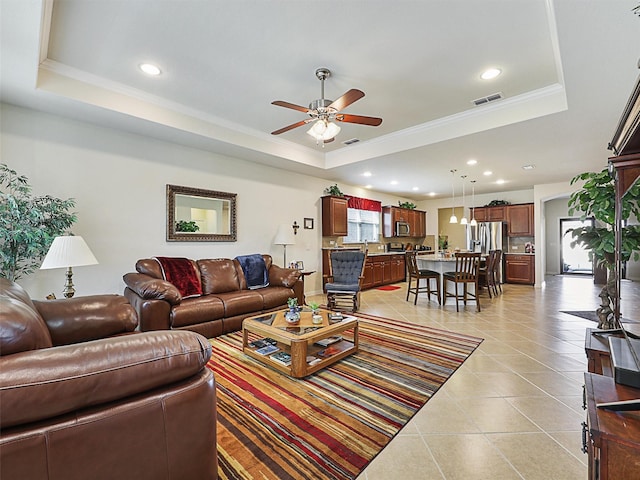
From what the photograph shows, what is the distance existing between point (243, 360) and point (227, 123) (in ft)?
10.8

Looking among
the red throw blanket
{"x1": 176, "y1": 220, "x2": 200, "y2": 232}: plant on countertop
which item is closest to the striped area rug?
the red throw blanket

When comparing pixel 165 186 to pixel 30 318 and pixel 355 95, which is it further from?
pixel 30 318

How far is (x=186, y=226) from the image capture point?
4496mm

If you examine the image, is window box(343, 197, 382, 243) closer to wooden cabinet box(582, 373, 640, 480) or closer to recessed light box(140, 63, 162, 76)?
recessed light box(140, 63, 162, 76)

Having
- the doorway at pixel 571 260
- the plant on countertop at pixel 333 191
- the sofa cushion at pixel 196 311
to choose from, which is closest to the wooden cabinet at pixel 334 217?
the plant on countertop at pixel 333 191

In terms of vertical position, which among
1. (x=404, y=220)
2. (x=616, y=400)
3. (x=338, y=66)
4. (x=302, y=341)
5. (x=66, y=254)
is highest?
(x=338, y=66)

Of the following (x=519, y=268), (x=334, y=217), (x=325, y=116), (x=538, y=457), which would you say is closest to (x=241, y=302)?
(x=325, y=116)

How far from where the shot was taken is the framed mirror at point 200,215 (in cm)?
436

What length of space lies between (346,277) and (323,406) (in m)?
3.32

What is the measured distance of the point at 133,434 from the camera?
3.40 feet

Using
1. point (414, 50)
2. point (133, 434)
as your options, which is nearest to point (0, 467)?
point (133, 434)

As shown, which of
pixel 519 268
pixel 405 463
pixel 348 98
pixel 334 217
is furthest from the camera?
pixel 519 268

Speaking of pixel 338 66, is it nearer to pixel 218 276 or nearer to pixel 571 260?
pixel 218 276

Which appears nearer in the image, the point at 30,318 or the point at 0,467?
the point at 0,467
